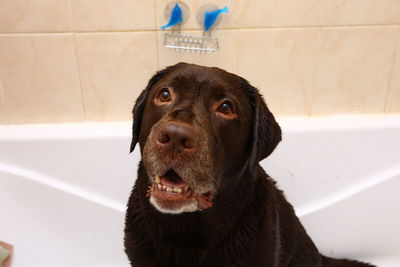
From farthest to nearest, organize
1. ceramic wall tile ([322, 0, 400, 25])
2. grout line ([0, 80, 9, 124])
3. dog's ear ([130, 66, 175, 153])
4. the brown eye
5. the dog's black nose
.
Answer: grout line ([0, 80, 9, 124]) → ceramic wall tile ([322, 0, 400, 25]) → dog's ear ([130, 66, 175, 153]) → the brown eye → the dog's black nose

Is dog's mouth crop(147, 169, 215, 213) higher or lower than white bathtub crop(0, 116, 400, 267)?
higher

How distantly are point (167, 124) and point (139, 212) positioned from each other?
1.53 feet

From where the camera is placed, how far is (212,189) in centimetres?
112

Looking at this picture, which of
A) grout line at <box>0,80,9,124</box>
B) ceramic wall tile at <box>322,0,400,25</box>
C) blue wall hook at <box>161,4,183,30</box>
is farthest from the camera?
grout line at <box>0,80,9,124</box>

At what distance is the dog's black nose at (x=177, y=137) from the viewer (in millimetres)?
932

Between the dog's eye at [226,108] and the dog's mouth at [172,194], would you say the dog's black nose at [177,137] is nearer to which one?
the dog's mouth at [172,194]

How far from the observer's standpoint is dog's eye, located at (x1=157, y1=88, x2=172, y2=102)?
3.87 ft

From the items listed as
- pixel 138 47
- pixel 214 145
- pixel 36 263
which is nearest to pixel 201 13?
pixel 138 47

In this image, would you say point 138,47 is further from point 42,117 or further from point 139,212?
point 139,212

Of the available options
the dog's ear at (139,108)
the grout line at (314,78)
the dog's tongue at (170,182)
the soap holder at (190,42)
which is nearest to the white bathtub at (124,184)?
the grout line at (314,78)

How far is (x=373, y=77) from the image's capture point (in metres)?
2.05

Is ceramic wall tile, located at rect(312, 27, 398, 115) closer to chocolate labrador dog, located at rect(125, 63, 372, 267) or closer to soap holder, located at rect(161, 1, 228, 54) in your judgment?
soap holder, located at rect(161, 1, 228, 54)

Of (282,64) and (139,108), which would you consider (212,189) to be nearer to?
(139,108)

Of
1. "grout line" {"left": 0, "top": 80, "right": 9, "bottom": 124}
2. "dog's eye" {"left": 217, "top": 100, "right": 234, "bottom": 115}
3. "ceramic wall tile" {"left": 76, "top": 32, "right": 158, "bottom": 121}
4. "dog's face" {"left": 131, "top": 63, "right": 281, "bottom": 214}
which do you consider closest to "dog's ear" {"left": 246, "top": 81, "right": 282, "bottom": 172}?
"dog's face" {"left": 131, "top": 63, "right": 281, "bottom": 214}
